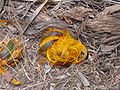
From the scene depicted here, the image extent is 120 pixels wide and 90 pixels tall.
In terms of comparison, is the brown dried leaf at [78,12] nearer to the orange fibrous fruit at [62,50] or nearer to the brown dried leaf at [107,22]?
the brown dried leaf at [107,22]

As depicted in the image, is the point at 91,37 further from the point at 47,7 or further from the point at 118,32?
the point at 47,7

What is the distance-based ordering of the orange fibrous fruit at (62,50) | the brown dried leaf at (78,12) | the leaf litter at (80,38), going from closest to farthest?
1. the leaf litter at (80,38)
2. the orange fibrous fruit at (62,50)
3. the brown dried leaf at (78,12)

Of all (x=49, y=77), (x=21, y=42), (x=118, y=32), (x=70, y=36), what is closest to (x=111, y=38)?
(x=118, y=32)

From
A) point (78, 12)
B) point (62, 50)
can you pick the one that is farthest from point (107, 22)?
point (62, 50)

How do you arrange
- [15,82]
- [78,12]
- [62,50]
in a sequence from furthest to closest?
1. [78,12]
2. [62,50]
3. [15,82]

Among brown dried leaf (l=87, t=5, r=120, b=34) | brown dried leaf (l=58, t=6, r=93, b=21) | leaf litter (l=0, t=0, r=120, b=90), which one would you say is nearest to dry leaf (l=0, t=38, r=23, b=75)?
leaf litter (l=0, t=0, r=120, b=90)

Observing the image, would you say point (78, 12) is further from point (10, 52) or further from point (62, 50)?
point (10, 52)

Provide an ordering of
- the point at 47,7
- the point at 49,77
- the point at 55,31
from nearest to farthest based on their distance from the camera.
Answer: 1. the point at 49,77
2. the point at 55,31
3. the point at 47,7

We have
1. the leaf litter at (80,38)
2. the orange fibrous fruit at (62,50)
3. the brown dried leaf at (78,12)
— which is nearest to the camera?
the leaf litter at (80,38)

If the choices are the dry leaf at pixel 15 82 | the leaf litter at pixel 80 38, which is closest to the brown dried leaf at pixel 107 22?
the leaf litter at pixel 80 38
